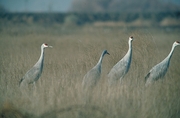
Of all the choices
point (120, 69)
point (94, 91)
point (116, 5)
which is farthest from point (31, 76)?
point (116, 5)

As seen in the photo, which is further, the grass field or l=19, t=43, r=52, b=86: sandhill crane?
l=19, t=43, r=52, b=86: sandhill crane

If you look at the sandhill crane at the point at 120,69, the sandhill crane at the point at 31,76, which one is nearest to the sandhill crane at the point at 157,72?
the sandhill crane at the point at 120,69

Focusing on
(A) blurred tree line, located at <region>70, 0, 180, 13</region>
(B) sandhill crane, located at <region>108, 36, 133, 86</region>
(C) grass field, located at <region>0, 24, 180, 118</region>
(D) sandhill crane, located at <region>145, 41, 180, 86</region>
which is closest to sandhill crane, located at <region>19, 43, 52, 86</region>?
(C) grass field, located at <region>0, 24, 180, 118</region>

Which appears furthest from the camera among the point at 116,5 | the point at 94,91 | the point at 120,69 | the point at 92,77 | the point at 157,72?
the point at 116,5

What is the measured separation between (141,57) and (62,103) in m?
2.43

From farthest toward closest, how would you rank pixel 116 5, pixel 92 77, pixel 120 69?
pixel 116 5 → pixel 120 69 → pixel 92 77

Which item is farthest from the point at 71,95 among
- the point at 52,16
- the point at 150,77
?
the point at 52,16

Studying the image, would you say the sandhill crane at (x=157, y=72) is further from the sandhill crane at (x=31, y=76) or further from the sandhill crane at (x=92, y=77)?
the sandhill crane at (x=31, y=76)

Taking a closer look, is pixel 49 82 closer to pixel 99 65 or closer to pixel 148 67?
pixel 99 65

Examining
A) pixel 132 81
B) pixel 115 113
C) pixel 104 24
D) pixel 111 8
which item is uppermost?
pixel 111 8

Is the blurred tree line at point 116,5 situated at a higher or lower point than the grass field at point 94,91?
higher

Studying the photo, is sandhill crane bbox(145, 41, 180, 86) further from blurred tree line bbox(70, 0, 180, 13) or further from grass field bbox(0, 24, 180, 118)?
blurred tree line bbox(70, 0, 180, 13)

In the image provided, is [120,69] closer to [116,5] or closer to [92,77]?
[92,77]

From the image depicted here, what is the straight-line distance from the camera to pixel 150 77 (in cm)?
699
